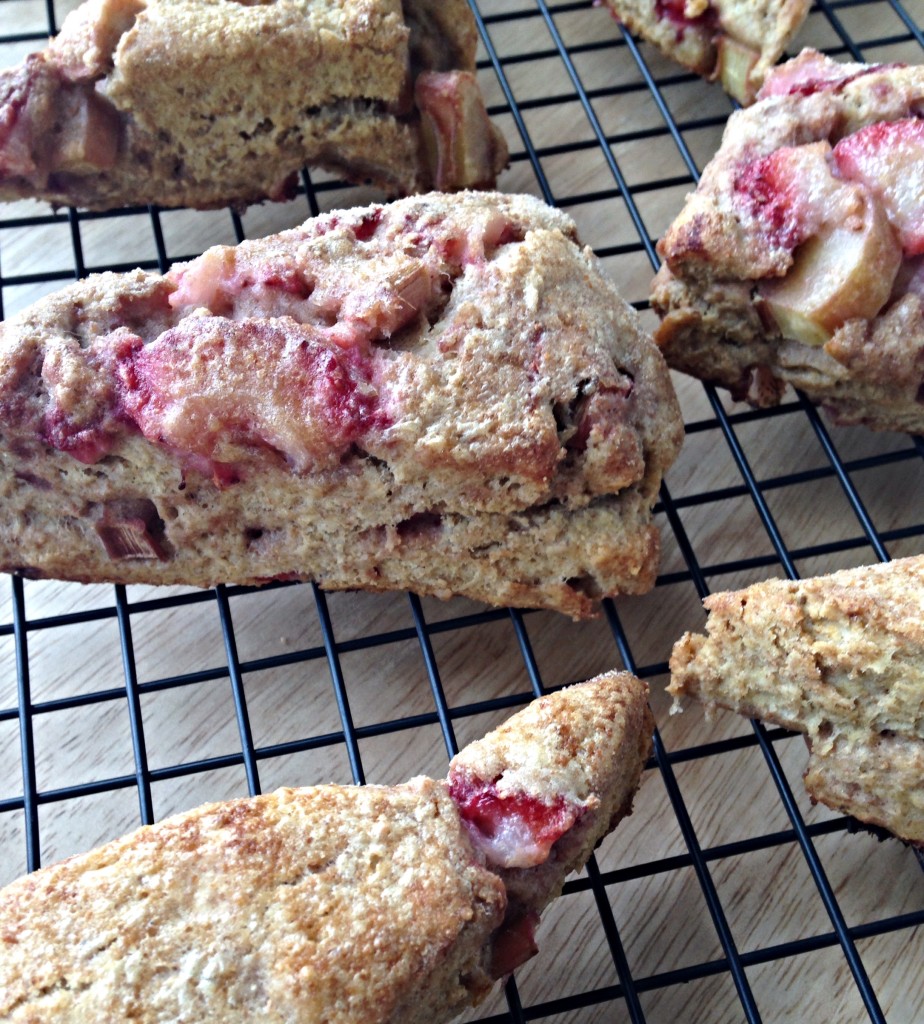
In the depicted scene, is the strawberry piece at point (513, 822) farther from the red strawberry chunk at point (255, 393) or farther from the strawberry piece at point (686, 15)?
the strawberry piece at point (686, 15)

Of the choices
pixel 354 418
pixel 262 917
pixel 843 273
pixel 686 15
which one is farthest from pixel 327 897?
pixel 686 15

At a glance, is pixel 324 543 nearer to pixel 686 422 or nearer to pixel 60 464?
pixel 60 464

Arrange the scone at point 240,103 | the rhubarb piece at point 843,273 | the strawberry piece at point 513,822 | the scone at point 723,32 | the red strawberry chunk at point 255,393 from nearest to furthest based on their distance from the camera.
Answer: the strawberry piece at point 513,822
the red strawberry chunk at point 255,393
the rhubarb piece at point 843,273
the scone at point 240,103
the scone at point 723,32

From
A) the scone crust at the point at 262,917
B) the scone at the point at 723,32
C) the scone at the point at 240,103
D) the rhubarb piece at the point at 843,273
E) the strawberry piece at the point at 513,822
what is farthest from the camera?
the scone at the point at 723,32

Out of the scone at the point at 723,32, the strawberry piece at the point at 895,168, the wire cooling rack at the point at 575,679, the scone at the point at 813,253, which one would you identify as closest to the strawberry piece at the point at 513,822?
the wire cooling rack at the point at 575,679

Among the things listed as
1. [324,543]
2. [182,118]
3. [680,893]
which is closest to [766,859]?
[680,893]

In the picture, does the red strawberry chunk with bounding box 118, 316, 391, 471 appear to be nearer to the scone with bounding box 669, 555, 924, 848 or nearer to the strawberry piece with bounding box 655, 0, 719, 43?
the scone with bounding box 669, 555, 924, 848
